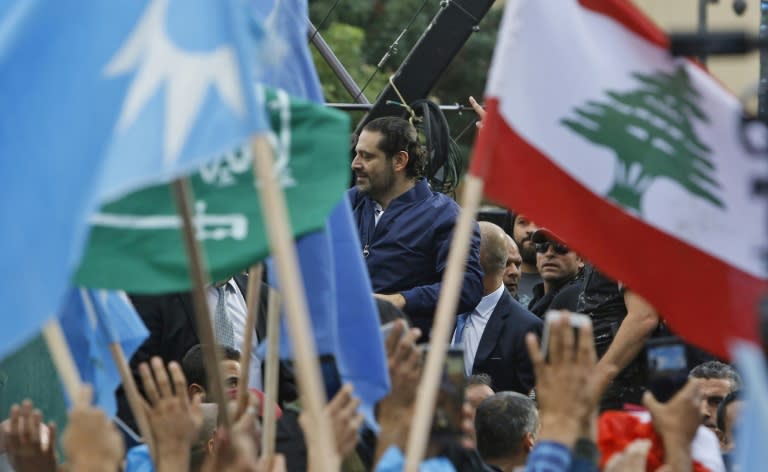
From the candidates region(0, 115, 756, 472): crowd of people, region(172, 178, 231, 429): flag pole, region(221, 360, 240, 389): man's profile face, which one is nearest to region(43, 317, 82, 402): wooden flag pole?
region(0, 115, 756, 472): crowd of people

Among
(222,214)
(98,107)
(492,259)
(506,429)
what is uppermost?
(98,107)

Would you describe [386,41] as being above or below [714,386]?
below

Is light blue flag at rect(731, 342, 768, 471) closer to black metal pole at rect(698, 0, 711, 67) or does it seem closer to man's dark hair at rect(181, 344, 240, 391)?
black metal pole at rect(698, 0, 711, 67)

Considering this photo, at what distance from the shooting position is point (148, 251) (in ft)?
17.2

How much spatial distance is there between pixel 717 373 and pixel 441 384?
123 inches

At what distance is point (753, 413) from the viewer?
Result: 4.25 meters

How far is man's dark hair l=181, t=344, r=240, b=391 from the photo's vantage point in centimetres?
758

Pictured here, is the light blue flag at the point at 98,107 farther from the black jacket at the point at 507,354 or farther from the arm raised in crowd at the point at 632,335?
the black jacket at the point at 507,354

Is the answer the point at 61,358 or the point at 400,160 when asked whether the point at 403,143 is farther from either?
the point at 61,358

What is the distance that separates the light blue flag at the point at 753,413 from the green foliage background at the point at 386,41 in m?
16.4

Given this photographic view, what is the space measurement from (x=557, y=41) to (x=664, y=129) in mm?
408

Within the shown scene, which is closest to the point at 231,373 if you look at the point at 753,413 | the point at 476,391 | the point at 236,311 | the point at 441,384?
the point at 236,311

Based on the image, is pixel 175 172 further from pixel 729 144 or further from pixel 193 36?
pixel 729 144

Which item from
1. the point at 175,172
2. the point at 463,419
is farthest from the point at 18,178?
the point at 463,419
